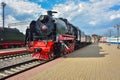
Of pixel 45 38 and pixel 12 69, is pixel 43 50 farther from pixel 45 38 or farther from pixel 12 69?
pixel 12 69

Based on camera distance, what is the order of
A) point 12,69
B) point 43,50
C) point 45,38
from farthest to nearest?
point 45,38 → point 43,50 → point 12,69

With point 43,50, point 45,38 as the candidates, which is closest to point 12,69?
point 43,50

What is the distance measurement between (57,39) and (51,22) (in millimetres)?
1506

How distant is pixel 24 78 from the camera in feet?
28.1

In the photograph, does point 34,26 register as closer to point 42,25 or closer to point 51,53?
point 42,25

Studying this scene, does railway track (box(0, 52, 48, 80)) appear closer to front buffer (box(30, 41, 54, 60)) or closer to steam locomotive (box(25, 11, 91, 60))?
front buffer (box(30, 41, 54, 60))

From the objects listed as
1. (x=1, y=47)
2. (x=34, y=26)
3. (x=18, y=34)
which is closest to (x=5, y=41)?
(x=1, y=47)

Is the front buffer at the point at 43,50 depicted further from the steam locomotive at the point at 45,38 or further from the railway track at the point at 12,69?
the railway track at the point at 12,69

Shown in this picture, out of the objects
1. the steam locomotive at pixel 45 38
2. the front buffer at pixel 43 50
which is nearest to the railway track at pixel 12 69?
the front buffer at pixel 43 50

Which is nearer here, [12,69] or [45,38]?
[12,69]

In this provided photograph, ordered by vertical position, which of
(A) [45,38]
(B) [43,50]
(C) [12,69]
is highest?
(A) [45,38]

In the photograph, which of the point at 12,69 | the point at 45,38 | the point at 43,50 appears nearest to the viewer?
the point at 12,69

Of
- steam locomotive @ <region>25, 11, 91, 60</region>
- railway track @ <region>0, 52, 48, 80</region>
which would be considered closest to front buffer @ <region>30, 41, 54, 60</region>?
steam locomotive @ <region>25, 11, 91, 60</region>

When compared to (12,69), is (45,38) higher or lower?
higher
